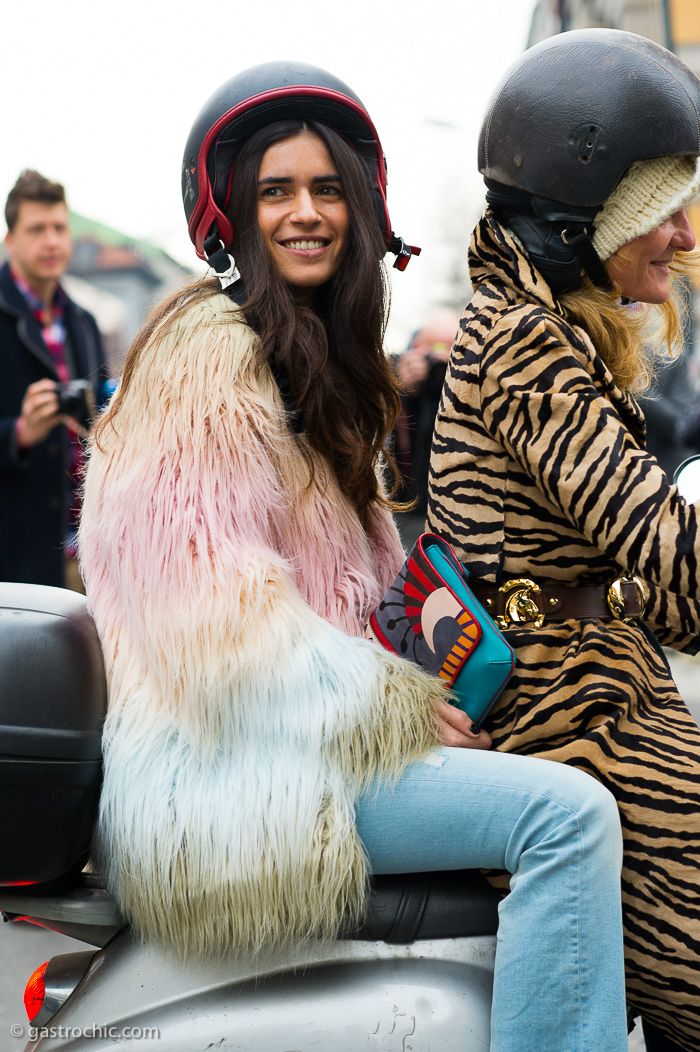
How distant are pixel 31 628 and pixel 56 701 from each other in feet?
0.40

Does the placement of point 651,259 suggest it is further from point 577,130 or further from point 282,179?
point 282,179

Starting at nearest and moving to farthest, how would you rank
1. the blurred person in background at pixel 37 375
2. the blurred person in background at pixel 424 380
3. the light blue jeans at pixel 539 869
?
the light blue jeans at pixel 539 869
the blurred person in background at pixel 37 375
the blurred person in background at pixel 424 380

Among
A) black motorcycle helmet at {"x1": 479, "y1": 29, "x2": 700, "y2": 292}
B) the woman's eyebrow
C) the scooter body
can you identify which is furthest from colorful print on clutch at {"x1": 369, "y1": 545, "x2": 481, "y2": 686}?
the woman's eyebrow

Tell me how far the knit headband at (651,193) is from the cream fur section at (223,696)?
722 millimetres

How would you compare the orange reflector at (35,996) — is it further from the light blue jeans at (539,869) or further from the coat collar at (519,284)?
the coat collar at (519,284)

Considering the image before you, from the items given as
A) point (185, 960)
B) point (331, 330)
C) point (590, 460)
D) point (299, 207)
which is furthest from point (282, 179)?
point (185, 960)

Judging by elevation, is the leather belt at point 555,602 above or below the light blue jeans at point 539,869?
above

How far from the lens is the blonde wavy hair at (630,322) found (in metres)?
1.87

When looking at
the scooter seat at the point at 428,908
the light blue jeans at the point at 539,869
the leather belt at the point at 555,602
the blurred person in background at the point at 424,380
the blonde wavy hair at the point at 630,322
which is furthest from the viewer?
the blurred person in background at the point at 424,380

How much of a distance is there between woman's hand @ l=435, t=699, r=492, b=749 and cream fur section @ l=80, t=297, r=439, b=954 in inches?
1.2

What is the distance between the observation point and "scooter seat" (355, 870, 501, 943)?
1.67 m

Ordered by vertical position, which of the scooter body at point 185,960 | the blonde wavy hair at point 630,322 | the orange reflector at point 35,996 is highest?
the blonde wavy hair at point 630,322

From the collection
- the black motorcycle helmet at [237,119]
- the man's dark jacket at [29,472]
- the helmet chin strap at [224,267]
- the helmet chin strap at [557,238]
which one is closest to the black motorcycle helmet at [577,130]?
the helmet chin strap at [557,238]

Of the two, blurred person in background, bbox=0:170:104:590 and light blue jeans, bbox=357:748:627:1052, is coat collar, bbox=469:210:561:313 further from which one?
blurred person in background, bbox=0:170:104:590
